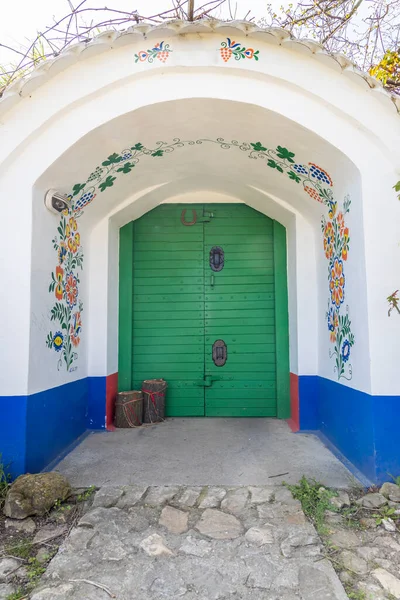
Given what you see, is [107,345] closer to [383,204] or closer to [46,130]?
[46,130]

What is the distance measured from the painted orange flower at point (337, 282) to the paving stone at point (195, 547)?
7.65 ft

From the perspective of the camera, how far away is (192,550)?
226 cm

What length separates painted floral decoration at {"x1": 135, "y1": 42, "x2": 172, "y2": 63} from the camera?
3.12 meters

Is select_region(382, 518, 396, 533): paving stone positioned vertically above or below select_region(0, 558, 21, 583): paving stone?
above

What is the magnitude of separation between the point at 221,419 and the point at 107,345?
167 cm

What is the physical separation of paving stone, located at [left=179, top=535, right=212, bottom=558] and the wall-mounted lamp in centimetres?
281

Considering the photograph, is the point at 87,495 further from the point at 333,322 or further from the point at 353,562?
the point at 333,322

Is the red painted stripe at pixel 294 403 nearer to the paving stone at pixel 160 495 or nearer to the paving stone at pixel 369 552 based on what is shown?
the paving stone at pixel 160 495

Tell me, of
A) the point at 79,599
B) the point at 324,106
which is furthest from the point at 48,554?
the point at 324,106

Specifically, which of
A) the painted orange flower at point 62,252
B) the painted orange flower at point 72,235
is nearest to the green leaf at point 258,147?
the painted orange flower at point 72,235

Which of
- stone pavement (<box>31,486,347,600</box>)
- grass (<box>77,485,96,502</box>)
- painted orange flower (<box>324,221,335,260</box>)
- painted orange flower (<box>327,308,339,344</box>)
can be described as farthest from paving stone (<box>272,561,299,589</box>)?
painted orange flower (<box>324,221,335,260</box>)

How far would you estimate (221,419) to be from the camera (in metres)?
4.88

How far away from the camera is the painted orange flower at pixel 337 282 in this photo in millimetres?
3650

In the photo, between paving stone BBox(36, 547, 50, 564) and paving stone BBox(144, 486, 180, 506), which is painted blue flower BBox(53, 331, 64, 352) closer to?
paving stone BBox(144, 486, 180, 506)
